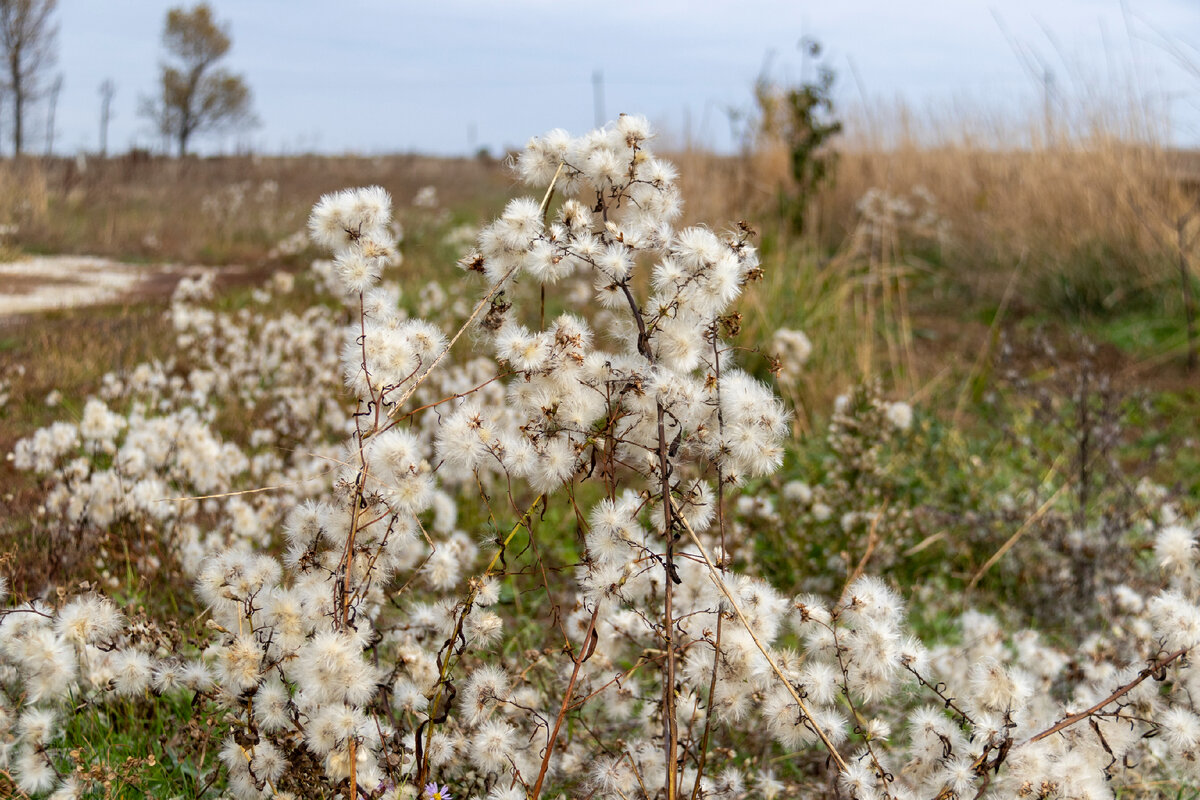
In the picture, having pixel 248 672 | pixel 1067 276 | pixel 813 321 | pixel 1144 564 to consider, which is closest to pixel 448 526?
pixel 248 672

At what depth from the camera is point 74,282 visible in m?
6.20

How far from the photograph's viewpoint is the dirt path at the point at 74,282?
17.6 feet

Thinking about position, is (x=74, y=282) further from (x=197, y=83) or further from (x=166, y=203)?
(x=197, y=83)

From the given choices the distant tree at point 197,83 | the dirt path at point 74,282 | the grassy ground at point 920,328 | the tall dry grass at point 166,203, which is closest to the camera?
the grassy ground at point 920,328

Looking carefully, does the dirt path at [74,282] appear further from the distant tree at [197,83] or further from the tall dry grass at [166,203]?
the distant tree at [197,83]

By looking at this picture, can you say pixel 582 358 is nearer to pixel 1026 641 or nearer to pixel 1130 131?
pixel 1026 641

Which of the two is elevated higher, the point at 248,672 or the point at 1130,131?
the point at 1130,131

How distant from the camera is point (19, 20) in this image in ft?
47.2

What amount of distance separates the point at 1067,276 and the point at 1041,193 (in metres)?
1.61

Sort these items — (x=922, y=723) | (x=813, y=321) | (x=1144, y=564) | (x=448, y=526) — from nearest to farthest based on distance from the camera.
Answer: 1. (x=922, y=723)
2. (x=448, y=526)
3. (x=1144, y=564)
4. (x=813, y=321)

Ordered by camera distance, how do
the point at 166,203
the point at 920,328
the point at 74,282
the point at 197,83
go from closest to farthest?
the point at 74,282 → the point at 920,328 → the point at 166,203 → the point at 197,83

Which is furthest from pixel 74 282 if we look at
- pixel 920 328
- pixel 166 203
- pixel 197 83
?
pixel 197 83

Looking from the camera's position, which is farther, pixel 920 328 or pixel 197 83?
pixel 197 83

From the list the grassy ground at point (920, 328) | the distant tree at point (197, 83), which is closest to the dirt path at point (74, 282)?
the grassy ground at point (920, 328)
